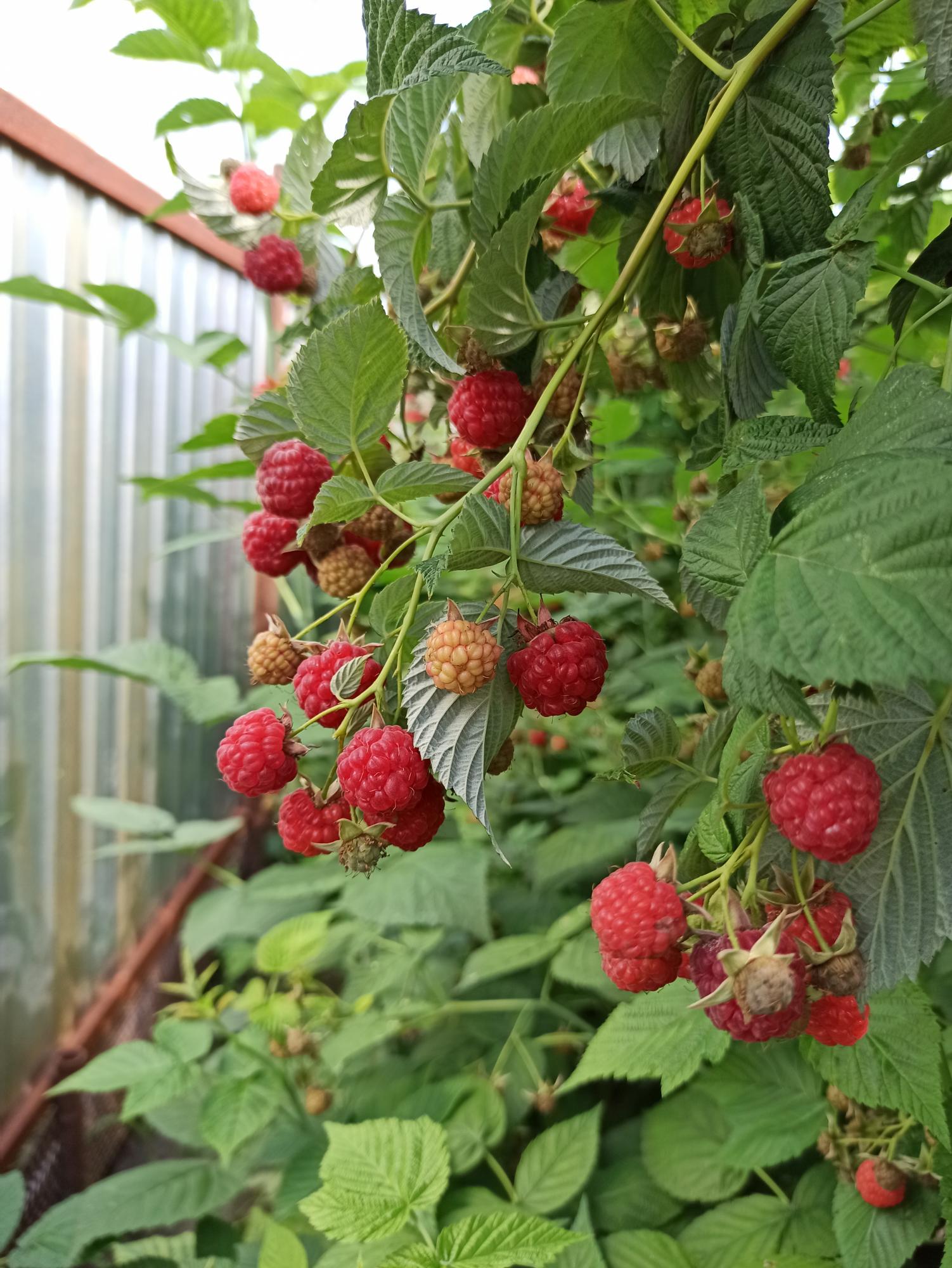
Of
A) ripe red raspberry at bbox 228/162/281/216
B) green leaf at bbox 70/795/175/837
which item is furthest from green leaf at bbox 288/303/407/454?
green leaf at bbox 70/795/175/837

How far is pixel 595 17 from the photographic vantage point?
16.1 inches

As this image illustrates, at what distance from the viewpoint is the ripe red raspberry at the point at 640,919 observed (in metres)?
0.33

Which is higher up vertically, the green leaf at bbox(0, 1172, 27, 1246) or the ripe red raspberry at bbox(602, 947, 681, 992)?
the ripe red raspberry at bbox(602, 947, 681, 992)

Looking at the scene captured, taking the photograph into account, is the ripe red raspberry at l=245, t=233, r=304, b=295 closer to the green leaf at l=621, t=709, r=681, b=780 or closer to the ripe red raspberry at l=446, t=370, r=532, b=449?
the ripe red raspberry at l=446, t=370, r=532, b=449

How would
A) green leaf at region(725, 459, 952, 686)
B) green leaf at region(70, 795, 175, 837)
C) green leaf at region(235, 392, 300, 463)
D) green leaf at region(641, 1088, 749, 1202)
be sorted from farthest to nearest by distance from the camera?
green leaf at region(70, 795, 175, 837)
green leaf at region(641, 1088, 749, 1202)
green leaf at region(235, 392, 300, 463)
green leaf at region(725, 459, 952, 686)

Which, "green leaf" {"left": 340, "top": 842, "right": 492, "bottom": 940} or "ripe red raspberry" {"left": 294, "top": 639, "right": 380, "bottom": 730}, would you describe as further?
"green leaf" {"left": 340, "top": 842, "right": 492, "bottom": 940}

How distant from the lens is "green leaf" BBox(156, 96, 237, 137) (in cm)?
87

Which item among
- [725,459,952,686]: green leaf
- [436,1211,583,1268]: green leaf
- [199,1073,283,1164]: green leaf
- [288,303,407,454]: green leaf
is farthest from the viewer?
[199,1073,283,1164]: green leaf

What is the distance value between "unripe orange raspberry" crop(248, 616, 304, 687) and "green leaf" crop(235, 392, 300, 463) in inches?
4.1

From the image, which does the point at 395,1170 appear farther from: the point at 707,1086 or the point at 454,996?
the point at 454,996

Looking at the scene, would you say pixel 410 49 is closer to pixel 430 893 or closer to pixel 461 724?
pixel 461 724

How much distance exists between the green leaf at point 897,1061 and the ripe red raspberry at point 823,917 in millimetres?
167

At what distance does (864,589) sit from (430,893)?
A: 0.84 m

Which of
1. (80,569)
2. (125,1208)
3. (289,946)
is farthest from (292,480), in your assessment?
(80,569)
